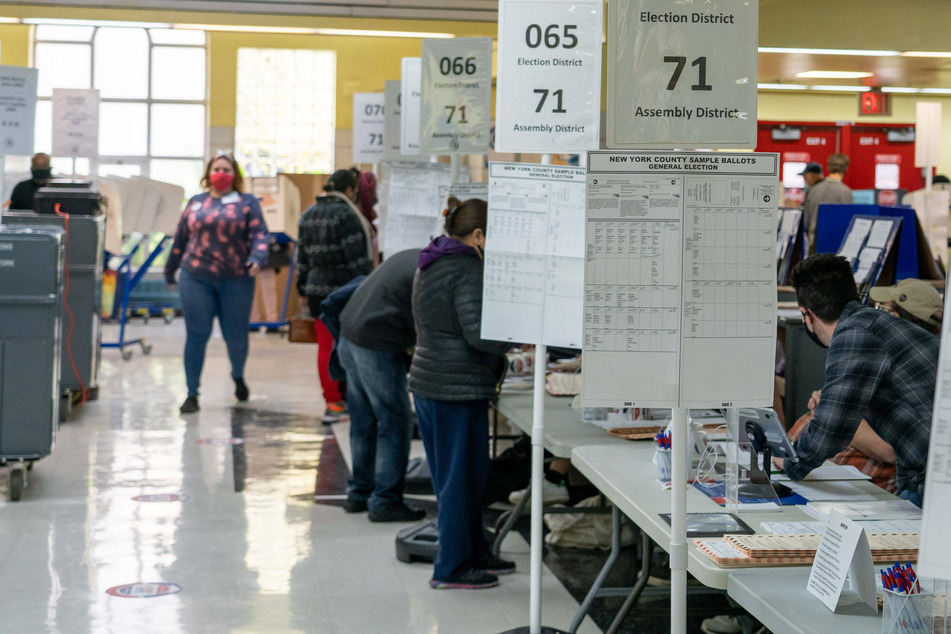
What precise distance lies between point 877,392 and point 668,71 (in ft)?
4.42

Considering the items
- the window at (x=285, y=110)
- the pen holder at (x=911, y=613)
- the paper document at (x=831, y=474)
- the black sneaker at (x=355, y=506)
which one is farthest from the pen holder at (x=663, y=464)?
the window at (x=285, y=110)

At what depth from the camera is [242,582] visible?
4223 millimetres

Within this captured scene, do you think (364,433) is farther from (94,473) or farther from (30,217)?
(30,217)

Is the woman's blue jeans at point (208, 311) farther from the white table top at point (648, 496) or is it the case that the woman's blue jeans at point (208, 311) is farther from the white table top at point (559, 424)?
the white table top at point (648, 496)

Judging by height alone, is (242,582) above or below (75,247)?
below

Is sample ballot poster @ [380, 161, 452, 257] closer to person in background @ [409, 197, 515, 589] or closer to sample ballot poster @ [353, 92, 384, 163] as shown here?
person in background @ [409, 197, 515, 589]

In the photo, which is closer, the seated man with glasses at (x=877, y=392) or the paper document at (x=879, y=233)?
the seated man with glasses at (x=877, y=392)

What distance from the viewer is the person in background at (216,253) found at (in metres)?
7.45

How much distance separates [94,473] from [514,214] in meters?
3.69

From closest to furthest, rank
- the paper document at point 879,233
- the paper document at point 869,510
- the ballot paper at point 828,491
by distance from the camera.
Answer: the paper document at point 869,510 < the ballot paper at point 828,491 < the paper document at point 879,233

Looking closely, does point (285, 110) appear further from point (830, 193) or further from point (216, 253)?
point (830, 193)

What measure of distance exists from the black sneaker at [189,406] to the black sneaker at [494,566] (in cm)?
403

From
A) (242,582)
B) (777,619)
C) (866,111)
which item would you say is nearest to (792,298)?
(866,111)

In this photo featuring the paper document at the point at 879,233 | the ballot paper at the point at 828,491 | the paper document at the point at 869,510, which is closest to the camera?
the paper document at the point at 869,510
